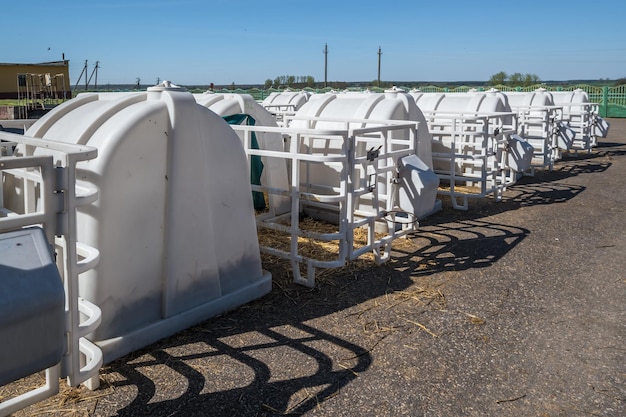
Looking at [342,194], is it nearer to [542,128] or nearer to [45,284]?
[45,284]

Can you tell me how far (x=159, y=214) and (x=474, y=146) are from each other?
290 inches

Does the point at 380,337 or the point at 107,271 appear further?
the point at 380,337

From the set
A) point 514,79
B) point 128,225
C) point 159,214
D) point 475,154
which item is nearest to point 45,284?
point 128,225

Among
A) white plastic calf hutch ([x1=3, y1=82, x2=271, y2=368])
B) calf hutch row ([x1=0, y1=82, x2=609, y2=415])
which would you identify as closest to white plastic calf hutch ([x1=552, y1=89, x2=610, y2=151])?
calf hutch row ([x1=0, y1=82, x2=609, y2=415])

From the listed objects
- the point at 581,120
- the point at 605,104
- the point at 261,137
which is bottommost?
the point at 261,137

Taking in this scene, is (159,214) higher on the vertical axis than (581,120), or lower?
lower

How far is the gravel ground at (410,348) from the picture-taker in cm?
335

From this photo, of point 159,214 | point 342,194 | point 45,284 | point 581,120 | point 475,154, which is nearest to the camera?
point 45,284

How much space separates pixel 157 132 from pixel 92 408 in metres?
1.86

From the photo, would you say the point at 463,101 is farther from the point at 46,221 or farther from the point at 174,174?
the point at 46,221

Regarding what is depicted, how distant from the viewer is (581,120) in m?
16.7

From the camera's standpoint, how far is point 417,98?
516 inches

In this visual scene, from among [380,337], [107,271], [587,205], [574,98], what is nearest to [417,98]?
[587,205]

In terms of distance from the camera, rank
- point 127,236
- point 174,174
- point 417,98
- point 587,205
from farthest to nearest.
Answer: point 417,98 < point 587,205 < point 174,174 < point 127,236
